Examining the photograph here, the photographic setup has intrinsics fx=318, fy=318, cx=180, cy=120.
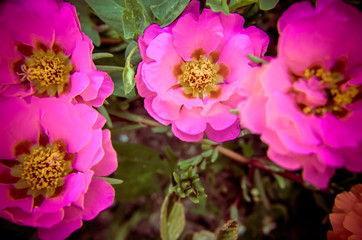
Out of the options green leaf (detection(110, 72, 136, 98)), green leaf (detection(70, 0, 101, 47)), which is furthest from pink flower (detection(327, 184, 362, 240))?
green leaf (detection(70, 0, 101, 47))

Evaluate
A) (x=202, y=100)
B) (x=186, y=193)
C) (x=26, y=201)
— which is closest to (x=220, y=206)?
(x=186, y=193)

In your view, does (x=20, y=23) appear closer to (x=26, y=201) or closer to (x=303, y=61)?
(x=26, y=201)

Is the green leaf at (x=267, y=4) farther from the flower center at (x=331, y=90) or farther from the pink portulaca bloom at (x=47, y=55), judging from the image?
the pink portulaca bloom at (x=47, y=55)

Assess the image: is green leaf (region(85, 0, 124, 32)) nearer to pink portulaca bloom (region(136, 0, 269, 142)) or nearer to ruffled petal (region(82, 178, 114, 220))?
pink portulaca bloom (region(136, 0, 269, 142))

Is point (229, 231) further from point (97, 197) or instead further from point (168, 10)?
point (168, 10)

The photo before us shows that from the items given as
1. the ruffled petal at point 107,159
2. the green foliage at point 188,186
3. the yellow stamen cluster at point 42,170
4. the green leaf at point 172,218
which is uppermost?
the ruffled petal at point 107,159

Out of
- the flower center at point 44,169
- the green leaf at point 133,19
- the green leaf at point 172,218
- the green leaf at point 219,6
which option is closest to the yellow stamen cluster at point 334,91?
the green leaf at point 219,6
